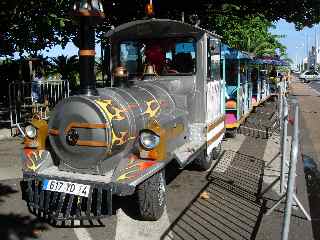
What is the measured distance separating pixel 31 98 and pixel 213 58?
325 inches

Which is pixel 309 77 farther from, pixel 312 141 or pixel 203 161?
pixel 203 161

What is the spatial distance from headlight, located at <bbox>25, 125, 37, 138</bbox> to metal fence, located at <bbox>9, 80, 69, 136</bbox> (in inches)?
272

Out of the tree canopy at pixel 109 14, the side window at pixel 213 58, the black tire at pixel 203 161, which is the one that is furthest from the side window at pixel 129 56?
the tree canopy at pixel 109 14

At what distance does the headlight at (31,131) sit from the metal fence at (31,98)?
6.92 meters

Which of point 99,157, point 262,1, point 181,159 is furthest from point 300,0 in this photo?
point 99,157

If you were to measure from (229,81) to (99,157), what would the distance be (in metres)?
8.77

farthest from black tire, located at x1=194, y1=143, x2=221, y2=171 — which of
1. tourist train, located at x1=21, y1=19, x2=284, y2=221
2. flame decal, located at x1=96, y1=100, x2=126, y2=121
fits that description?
flame decal, located at x1=96, y1=100, x2=126, y2=121

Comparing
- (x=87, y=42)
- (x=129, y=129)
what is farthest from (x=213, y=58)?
(x=87, y=42)

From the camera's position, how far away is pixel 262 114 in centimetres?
1900

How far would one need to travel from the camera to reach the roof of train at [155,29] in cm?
739

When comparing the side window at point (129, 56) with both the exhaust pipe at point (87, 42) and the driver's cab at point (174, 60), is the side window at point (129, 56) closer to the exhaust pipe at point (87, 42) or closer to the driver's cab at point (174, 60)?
the driver's cab at point (174, 60)

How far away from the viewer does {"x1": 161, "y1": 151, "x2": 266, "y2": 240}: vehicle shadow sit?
215 inches

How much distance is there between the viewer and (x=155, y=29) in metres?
7.66

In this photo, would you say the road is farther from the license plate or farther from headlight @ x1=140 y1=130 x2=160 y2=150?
headlight @ x1=140 y1=130 x2=160 y2=150
